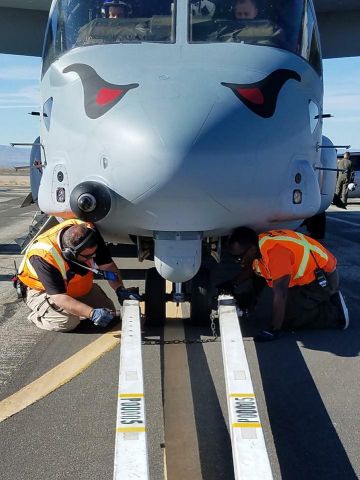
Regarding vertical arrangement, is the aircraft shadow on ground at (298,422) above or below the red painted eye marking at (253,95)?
below

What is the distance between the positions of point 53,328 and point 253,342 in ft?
5.64

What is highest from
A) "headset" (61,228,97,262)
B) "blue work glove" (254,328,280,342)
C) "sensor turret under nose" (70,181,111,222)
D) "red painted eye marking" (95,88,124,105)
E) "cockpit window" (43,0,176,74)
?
"cockpit window" (43,0,176,74)

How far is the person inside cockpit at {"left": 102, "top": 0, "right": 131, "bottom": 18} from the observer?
538cm

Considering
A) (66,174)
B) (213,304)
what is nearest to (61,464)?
(66,174)

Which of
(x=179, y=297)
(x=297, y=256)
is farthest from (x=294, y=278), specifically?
(x=179, y=297)

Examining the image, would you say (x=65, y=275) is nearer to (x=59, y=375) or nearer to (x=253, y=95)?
(x=59, y=375)

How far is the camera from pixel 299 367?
4492 millimetres

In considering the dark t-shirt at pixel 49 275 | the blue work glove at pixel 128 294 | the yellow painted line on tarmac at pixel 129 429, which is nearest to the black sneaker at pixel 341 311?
the blue work glove at pixel 128 294

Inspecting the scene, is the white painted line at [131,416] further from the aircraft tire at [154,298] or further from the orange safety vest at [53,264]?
the orange safety vest at [53,264]

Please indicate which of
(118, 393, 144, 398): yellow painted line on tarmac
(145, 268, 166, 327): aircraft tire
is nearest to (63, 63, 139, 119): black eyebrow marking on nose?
(145, 268, 166, 327): aircraft tire

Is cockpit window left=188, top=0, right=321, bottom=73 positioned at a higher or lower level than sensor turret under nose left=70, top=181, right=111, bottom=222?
higher

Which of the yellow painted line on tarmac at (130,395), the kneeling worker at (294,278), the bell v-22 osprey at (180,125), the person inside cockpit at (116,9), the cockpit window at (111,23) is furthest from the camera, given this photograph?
the person inside cockpit at (116,9)

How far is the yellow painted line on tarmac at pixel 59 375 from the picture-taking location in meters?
3.79

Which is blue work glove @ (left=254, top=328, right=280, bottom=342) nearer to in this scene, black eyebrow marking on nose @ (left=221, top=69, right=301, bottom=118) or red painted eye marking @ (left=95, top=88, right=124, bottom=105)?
black eyebrow marking on nose @ (left=221, top=69, right=301, bottom=118)
